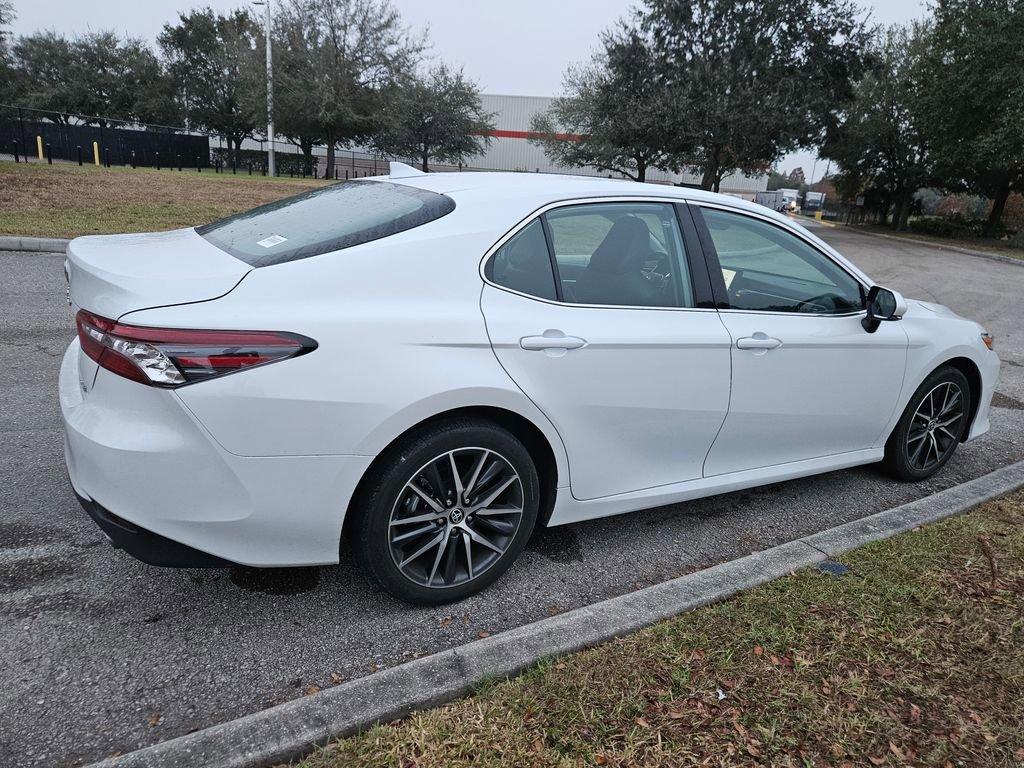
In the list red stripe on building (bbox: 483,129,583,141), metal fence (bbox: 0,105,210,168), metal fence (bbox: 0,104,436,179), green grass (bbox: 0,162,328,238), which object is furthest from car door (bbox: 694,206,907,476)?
red stripe on building (bbox: 483,129,583,141)

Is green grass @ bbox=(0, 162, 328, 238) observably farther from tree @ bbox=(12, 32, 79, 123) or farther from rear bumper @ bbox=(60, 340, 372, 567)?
tree @ bbox=(12, 32, 79, 123)

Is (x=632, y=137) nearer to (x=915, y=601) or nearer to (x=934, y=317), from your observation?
(x=934, y=317)

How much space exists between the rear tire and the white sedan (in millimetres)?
469

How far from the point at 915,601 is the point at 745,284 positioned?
1581 millimetres

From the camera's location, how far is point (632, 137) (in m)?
26.9

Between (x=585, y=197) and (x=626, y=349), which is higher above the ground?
(x=585, y=197)

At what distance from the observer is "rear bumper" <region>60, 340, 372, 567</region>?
7.36 ft

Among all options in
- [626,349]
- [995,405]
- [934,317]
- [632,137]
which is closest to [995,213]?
[632,137]

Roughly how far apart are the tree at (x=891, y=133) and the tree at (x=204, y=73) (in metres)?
40.4

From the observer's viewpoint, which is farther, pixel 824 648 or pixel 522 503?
pixel 522 503

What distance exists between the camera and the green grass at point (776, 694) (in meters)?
2.09

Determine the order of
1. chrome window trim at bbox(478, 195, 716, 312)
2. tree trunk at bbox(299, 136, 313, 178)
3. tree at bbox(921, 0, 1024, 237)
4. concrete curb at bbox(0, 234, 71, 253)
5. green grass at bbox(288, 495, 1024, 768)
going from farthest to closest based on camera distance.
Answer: tree trunk at bbox(299, 136, 313, 178)
tree at bbox(921, 0, 1024, 237)
concrete curb at bbox(0, 234, 71, 253)
chrome window trim at bbox(478, 195, 716, 312)
green grass at bbox(288, 495, 1024, 768)

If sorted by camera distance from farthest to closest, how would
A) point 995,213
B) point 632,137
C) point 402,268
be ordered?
point 995,213
point 632,137
point 402,268

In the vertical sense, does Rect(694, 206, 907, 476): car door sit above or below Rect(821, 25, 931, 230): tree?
below
